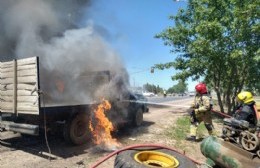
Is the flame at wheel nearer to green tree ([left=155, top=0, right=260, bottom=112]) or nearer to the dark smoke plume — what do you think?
the dark smoke plume

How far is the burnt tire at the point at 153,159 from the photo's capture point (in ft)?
15.0

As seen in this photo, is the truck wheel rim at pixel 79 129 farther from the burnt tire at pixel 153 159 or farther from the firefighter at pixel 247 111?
the firefighter at pixel 247 111

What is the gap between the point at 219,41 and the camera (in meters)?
16.6

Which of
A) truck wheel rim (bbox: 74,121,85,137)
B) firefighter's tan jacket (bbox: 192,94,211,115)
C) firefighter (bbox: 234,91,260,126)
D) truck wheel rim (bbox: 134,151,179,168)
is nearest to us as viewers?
truck wheel rim (bbox: 134,151,179,168)

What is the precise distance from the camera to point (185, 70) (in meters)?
19.2

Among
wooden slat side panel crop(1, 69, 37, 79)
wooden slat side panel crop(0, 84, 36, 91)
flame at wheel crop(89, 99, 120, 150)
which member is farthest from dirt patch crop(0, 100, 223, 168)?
wooden slat side panel crop(1, 69, 37, 79)

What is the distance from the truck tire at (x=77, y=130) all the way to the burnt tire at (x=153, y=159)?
4282 millimetres

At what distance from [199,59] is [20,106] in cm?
1214

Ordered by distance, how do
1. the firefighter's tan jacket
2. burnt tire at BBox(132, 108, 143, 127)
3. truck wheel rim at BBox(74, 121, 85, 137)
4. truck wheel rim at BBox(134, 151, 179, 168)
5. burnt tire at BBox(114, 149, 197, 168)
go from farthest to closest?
burnt tire at BBox(132, 108, 143, 127), the firefighter's tan jacket, truck wheel rim at BBox(74, 121, 85, 137), truck wheel rim at BBox(134, 151, 179, 168), burnt tire at BBox(114, 149, 197, 168)

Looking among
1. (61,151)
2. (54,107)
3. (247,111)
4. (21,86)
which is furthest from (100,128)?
(247,111)

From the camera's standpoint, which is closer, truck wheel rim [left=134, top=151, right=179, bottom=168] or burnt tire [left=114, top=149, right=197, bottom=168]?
burnt tire [left=114, top=149, right=197, bottom=168]

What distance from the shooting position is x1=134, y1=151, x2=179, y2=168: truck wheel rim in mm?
4719

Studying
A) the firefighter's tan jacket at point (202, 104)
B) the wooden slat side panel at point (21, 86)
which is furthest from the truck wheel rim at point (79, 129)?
the firefighter's tan jacket at point (202, 104)

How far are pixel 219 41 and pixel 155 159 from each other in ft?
42.3
